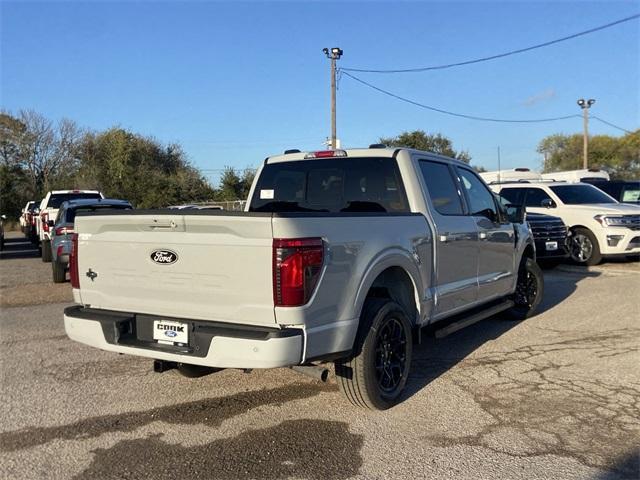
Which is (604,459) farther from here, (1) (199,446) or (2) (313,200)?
(2) (313,200)

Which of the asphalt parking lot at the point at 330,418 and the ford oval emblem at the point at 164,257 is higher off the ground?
the ford oval emblem at the point at 164,257

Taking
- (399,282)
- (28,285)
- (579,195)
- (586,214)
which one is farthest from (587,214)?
(28,285)

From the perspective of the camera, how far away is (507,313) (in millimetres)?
7535

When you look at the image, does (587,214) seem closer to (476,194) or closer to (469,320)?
(476,194)

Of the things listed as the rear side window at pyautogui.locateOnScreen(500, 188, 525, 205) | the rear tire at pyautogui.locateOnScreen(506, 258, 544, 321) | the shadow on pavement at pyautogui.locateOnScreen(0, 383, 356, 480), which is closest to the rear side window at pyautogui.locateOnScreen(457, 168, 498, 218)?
the rear tire at pyautogui.locateOnScreen(506, 258, 544, 321)

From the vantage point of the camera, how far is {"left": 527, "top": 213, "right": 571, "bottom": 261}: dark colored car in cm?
1164

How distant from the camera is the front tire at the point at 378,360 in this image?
4168 mm

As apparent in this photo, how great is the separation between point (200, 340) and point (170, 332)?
319 mm

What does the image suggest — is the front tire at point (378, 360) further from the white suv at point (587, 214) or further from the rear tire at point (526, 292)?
the white suv at point (587, 214)

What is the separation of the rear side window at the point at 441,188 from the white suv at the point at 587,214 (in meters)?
7.49

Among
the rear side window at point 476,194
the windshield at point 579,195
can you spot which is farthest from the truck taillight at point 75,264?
the windshield at point 579,195

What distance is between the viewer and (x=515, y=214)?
7.11m

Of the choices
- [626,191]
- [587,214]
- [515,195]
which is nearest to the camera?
[587,214]

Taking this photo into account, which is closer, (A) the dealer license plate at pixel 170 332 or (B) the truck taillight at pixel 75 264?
(A) the dealer license plate at pixel 170 332
